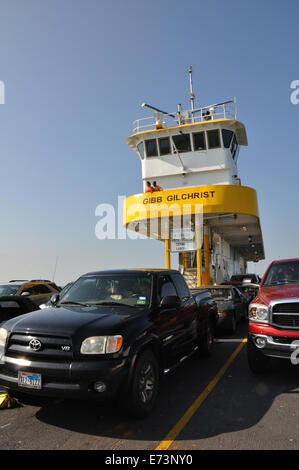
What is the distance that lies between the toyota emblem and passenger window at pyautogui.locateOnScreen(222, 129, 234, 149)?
17.9 metres

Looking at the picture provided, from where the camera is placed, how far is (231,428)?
375 cm

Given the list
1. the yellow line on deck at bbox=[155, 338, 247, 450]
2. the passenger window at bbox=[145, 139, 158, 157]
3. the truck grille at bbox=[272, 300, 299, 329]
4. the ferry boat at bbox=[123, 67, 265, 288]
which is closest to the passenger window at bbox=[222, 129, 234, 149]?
the ferry boat at bbox=[123, 67, 265, 288]

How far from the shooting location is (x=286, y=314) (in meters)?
5.23

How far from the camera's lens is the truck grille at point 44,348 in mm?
3746

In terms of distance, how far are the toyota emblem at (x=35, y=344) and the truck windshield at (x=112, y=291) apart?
3.72 ft

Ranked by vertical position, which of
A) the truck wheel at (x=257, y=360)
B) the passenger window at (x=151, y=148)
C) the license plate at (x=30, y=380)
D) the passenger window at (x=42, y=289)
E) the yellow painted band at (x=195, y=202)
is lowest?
the truck wheel at (x=257, y=360)

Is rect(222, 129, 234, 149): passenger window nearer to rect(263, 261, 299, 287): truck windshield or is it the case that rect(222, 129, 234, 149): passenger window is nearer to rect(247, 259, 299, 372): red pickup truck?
rect(263, 261, 299, 287): truck windshield

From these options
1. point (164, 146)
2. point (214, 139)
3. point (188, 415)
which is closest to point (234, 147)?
point (214, 139)

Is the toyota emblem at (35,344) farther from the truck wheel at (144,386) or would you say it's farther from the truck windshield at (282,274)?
the truck windshield at (282,274)

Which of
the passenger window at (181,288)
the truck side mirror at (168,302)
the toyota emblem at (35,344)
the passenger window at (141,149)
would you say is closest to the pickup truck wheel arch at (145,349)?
the truck side mirror at (168,302)

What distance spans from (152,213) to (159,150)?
4.44 m

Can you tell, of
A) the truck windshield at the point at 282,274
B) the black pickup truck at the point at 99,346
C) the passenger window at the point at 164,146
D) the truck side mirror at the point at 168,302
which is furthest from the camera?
the passenger window at the point at 164,146

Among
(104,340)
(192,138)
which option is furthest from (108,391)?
(192,138)

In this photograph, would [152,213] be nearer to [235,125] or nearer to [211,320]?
[235,125]
